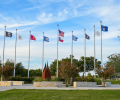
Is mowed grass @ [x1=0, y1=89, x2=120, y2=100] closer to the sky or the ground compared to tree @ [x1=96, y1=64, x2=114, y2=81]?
closer to the ground

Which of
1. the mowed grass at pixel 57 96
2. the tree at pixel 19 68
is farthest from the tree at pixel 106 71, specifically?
the tree at pixel 19 68

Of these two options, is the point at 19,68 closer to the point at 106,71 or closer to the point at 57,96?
the point at 106,71

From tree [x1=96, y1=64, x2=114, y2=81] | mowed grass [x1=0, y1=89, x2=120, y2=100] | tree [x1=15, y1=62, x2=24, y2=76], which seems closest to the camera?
mowed grass [x1=0, y1=89, x2=120, y2=100]

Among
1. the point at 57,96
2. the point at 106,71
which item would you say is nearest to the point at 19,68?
the point at 106,71

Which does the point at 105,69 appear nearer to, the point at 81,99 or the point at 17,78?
the point at 81,99

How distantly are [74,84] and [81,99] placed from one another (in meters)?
11.7

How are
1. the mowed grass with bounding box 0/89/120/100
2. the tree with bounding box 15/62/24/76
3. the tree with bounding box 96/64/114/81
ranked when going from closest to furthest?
the mowed grass with bounding box 0/89/120/100, the tree with bounding box 96/64/114/81, the tree with bounding box 15/62/24/76

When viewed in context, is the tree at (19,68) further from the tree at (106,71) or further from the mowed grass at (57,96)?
the mowed grass at (57,96)

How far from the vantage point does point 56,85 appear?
21.2 m

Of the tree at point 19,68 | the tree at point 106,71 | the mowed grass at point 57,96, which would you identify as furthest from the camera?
the tree at point 19,68

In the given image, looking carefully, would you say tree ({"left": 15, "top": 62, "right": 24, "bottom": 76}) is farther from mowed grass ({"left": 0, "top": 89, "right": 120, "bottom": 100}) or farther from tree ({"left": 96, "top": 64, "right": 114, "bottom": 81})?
mowed grass ({"left": 0, "top": 89, "right": 120, "bottom": 100})

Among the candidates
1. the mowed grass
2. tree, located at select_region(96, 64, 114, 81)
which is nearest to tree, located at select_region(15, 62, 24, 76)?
tree, located at select_region(96, 64, 114, 81)

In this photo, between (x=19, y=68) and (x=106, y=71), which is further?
(x=19, y=68)

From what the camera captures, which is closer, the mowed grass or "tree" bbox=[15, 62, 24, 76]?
the mowed grass
